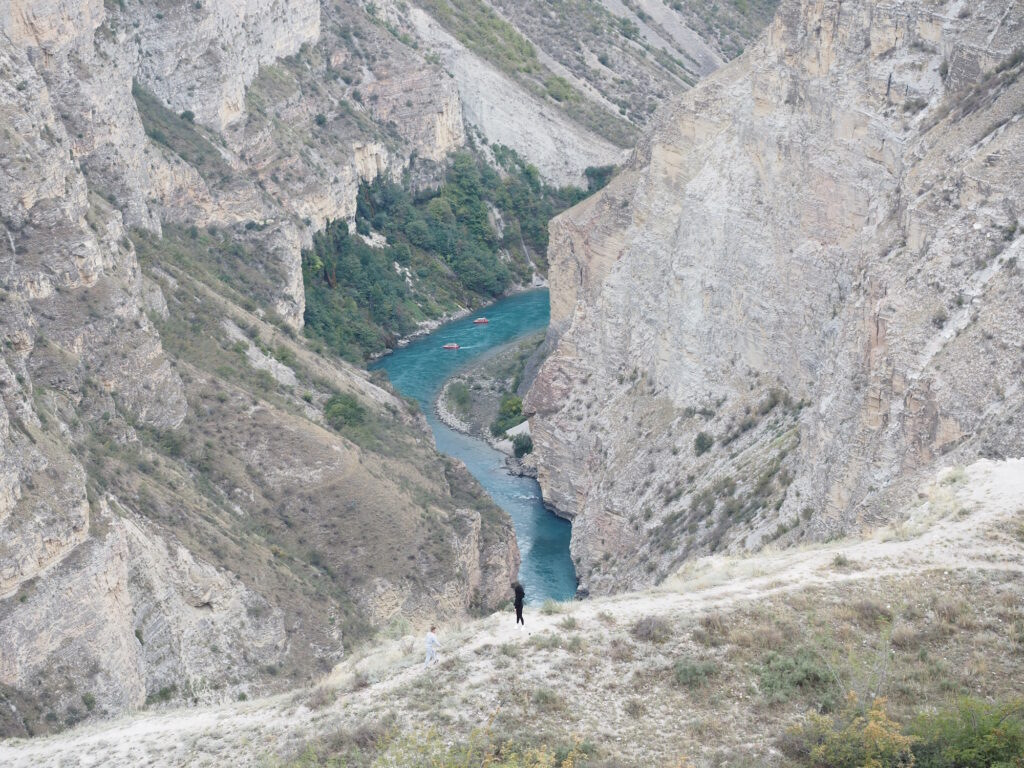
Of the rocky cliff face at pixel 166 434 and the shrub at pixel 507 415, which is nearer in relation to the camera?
the rocky cliff face at pixel 166 434

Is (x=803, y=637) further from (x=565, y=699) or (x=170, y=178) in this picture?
(x=170, y=178)

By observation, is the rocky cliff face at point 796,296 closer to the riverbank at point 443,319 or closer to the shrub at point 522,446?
the shrub at point 522,446

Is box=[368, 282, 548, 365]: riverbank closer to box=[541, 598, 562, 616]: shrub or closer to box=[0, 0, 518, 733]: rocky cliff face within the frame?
box=[0, 0, 518, 733]: rocky cliff face

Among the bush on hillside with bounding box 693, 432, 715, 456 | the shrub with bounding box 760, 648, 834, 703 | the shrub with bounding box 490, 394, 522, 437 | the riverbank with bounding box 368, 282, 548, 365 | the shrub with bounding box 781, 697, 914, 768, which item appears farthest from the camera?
the riverbank with bounding box 368, 282, 548, 365

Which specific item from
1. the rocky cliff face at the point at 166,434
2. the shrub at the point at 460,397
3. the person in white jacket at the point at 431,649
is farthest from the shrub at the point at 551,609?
the shrub at the point at 460,397

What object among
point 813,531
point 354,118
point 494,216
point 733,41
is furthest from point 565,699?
point 733,41

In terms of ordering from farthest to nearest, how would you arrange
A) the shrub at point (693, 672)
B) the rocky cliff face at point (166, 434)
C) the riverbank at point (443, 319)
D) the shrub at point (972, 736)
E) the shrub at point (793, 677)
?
the riverbank at point (443, 319) → the rocky cliff face at point (166, 434) → the shrub at point (693, 672) → the shrub at point (793, 677) → the shrub at point (972, 736)

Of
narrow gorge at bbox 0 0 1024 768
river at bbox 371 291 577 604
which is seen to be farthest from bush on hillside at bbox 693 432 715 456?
river at bbox 371 291 577 604
